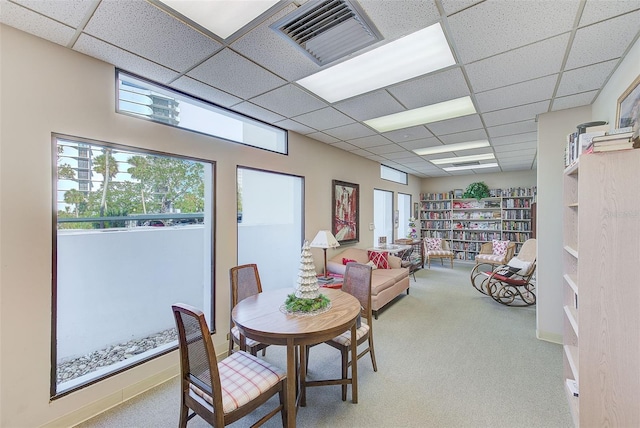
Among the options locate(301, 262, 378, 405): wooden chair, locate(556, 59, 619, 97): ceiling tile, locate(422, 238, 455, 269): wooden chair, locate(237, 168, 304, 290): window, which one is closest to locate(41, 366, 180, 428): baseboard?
locate(301, 262, 378, 405): wooden chair

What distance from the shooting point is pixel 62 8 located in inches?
58.6

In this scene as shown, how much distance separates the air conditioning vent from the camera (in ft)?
4.94

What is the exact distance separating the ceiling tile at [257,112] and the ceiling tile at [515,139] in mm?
3299

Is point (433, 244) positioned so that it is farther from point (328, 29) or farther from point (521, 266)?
point (328, 29)

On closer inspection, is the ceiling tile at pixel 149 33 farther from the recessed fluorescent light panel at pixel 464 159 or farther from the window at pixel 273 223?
the recessed fluorescent light panel at pixel 464 159

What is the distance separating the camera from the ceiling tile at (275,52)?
1.67 m

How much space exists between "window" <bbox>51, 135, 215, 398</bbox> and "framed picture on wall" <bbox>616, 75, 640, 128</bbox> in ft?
11.1

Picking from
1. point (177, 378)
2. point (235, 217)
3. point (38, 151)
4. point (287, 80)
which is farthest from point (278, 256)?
point (38, 151)

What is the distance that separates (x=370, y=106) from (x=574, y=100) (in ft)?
6.65

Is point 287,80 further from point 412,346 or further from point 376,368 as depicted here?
point 412,346

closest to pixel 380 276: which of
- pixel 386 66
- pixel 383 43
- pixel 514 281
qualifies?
pixel 514 281

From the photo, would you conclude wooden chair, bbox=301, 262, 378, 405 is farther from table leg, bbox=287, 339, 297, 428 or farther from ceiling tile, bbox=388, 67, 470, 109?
ceiling tile, bbox=388, 67, 470, 109

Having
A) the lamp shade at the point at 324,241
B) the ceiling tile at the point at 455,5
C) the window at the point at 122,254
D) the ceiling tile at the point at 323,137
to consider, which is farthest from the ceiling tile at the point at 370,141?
the ceiling tile at the point at 455,5

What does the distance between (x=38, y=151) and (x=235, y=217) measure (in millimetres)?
1590
